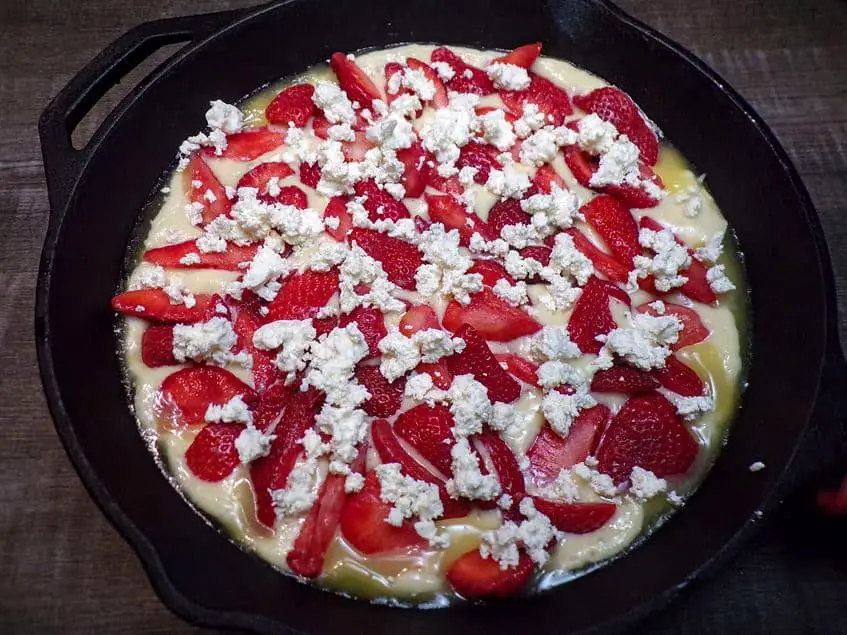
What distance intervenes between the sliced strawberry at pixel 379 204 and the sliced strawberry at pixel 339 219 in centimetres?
5

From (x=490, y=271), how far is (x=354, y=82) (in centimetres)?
65

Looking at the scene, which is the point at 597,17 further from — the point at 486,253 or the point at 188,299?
the point at 188,299

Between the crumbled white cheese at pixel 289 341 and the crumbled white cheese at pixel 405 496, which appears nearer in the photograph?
the crumbled white cheese at pixel 405 496

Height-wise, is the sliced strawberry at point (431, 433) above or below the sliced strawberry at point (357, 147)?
below

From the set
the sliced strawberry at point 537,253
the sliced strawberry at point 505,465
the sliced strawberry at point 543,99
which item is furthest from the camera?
the sliced strawberry at point 543,99

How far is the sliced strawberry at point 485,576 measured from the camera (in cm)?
141

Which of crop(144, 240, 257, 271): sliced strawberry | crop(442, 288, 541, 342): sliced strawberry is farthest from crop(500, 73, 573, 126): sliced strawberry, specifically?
crop(144, 240, 257, 271): sliced strawberry

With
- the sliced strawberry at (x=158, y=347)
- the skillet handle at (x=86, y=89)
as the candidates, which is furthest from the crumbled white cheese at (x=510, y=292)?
Answer: the skillet handle at (x=86, y=89)

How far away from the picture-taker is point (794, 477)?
138 centimetres

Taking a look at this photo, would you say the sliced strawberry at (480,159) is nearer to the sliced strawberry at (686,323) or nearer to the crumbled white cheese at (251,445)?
the sliced strawberry at (686,323)

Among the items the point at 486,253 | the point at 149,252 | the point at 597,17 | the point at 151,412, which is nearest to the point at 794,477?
the point at 486,253

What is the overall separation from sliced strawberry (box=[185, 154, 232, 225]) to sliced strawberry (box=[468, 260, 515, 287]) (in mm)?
617

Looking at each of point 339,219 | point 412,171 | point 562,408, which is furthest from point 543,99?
point 562,408

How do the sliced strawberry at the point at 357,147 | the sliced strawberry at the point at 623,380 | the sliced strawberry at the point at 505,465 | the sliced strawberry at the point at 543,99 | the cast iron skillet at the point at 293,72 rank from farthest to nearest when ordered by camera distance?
1. the sliced strawberry at the point at 543,99
2. the sliced strawberry at the point at 357,147
3. the sliced strawberry at the point at 623,380
4. the sliced strawberry at the point at 505,465
5. the cast iron skillet at the point at 293,72
